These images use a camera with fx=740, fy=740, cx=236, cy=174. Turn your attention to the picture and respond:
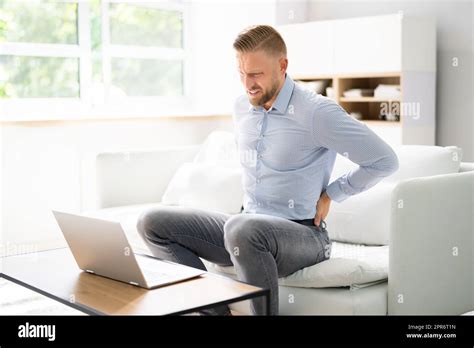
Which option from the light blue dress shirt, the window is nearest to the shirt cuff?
the light blue dress shirt

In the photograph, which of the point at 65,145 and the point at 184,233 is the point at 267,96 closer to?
the point at 184,233

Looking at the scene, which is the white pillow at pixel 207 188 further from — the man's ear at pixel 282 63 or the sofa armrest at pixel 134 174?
the man's ear at pixel 282 63

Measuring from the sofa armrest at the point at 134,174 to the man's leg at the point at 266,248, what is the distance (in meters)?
1.38

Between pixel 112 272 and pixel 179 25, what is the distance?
358 cm

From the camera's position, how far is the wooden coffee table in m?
1.79

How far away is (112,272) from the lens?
208cm

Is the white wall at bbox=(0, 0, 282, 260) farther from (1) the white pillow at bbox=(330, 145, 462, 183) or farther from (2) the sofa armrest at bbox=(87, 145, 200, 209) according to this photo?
(1) the white pillow at bbox=(330, 145, 462, 183)

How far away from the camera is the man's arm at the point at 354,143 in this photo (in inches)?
92.6

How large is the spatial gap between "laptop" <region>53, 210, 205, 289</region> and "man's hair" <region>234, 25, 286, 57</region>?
2.45 ft
